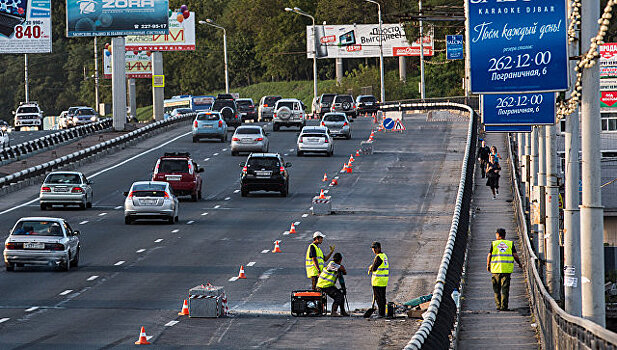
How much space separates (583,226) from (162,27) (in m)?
63.5

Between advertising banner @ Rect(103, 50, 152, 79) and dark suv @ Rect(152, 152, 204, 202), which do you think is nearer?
dark suv @ Rect(152, 152, 204, 202)

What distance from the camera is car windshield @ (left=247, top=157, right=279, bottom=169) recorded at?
156ft

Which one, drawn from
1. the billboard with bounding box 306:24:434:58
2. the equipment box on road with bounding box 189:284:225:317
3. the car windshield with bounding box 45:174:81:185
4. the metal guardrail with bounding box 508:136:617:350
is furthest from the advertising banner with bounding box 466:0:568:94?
the billboard with bounding box 306:24:434:58

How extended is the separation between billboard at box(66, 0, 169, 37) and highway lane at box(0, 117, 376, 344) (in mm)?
14499

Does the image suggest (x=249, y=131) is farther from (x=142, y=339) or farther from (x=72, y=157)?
(x=142, y=339)

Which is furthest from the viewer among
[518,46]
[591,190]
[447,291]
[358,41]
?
[358,41]

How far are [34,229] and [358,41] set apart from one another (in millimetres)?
99132

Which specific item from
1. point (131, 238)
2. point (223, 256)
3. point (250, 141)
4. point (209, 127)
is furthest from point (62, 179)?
point (209, 127)

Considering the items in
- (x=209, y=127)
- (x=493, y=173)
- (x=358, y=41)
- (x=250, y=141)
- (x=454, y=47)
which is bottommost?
(x=493, y=173)

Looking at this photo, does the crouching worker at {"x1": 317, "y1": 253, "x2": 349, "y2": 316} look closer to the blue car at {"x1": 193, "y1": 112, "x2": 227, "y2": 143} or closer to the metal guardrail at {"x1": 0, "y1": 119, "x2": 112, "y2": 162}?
the metal guardrail at {"x1": 0, "y1": 119, "x2": 112, "y2": 162}

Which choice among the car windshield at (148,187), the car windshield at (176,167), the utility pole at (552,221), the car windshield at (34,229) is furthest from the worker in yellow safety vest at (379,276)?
the car windshield at (176,167)

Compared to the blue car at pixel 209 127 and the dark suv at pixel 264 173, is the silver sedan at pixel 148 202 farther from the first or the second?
the blue car at pixel 209 127

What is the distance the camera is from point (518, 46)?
20.2m

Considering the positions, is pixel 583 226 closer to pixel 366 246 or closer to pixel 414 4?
pixel 366 246
